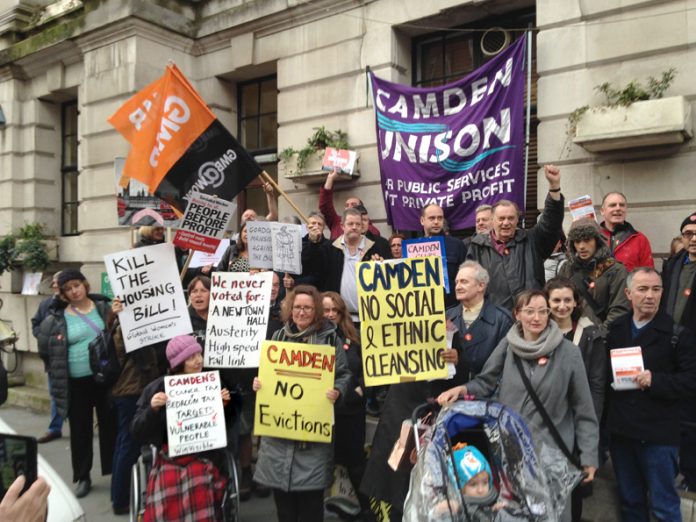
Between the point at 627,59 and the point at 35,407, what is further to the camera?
the point at 35,407

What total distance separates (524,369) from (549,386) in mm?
173

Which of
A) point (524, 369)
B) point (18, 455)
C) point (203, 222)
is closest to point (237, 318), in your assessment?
point (203, 222)

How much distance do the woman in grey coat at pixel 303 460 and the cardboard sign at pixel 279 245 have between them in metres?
1.56

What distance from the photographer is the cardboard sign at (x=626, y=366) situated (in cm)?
382

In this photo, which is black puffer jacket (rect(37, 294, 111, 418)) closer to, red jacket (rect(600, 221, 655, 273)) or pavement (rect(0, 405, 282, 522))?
pavement (rect(0, 405, 282, 522))

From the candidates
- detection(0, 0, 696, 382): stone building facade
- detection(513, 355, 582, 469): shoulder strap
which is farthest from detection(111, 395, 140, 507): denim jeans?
detection(0, 0, 696, 382): stone building facade

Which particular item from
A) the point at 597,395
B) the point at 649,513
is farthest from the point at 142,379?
the point at 649,513

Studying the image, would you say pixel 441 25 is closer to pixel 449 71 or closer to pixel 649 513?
pixel 449 71

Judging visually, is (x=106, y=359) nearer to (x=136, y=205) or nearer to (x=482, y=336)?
(x=482, y=336)

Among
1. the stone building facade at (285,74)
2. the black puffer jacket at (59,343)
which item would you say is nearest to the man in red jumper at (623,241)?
the stone building facade at (285,74)

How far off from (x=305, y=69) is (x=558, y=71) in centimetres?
405

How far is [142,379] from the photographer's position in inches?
200

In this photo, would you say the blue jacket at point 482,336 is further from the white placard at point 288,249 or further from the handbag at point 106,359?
the handbag at point 106,359

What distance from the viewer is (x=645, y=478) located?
3955 millimetres
